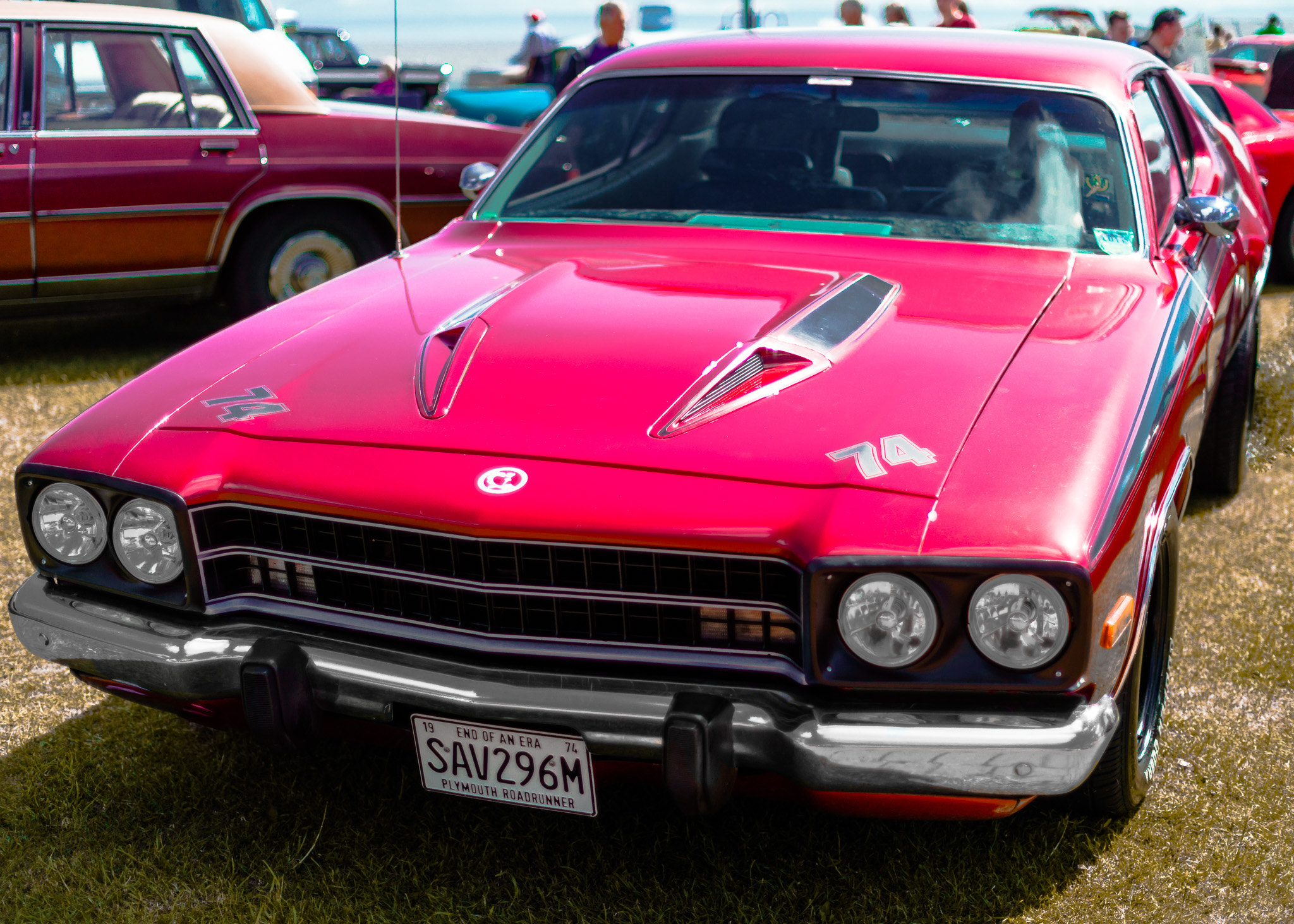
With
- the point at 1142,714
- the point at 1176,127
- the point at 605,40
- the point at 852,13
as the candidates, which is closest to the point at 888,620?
the point at 1142,714

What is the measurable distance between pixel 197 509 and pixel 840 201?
181 cm

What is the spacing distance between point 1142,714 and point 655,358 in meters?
1.28

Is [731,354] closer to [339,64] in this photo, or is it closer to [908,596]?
[908,596]

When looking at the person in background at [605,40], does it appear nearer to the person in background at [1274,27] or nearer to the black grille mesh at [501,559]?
Answer: the black grille mesh at [501,559]

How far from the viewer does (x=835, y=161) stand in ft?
11.2

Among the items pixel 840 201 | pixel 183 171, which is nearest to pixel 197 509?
pixel 840 201

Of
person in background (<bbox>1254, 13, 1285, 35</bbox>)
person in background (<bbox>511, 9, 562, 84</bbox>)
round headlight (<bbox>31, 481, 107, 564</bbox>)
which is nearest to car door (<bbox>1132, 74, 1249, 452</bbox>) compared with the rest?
round headlight (<bbox>31, 481, 107, 564</bbox>)

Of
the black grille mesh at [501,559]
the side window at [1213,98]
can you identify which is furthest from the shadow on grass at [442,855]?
the side window at [1213,98]

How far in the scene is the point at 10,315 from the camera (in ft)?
20.2

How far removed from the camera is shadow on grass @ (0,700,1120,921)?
2.43 metres

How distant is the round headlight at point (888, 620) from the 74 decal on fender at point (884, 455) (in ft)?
0.65

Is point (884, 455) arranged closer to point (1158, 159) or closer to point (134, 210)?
point (1158, 159)

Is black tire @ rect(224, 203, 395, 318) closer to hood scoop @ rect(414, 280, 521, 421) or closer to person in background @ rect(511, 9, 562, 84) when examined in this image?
hood scoop @ rect(414, 280, 521, 421)

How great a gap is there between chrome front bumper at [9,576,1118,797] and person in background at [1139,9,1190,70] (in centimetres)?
709
